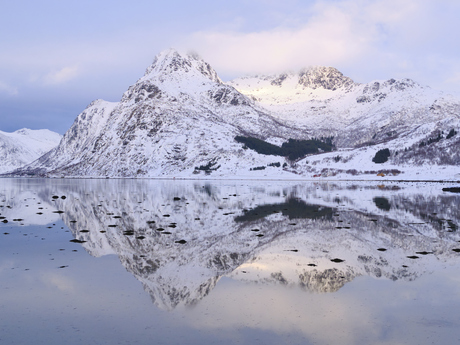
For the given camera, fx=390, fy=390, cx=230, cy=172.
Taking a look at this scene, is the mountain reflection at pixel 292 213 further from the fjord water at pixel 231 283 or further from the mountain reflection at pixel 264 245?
the fjord water at pixel 231 283

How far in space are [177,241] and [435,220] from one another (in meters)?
23.9

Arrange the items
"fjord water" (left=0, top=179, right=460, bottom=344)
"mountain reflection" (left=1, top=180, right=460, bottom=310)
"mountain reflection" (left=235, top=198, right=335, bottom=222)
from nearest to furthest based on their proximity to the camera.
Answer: "fjord water" (left=0, top=179, right=460, bottom=344)
"mountain reflection" (left=1, top=180, right=460, bottom=310)
"mountain reflection" (left=235, top=198, right=335, bottom=222)

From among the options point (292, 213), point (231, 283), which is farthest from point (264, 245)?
point (292, 213)

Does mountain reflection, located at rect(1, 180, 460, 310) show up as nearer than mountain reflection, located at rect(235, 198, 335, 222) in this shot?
Yes

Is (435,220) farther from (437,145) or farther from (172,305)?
(437,145)

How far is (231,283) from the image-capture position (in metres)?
17.5

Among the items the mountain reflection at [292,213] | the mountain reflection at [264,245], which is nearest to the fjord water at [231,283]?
the mountain reflection at [264,245]

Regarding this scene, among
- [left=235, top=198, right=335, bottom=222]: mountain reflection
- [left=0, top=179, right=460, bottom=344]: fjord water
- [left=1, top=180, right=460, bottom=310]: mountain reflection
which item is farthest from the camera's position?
[left=235, top=198, right=335, bottom=222]: mountain reflection

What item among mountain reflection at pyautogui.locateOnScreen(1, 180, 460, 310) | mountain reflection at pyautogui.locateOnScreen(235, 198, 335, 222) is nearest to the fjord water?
mountain reflection at pyautogui.locateOnScreen(1, 180, 460, 310)

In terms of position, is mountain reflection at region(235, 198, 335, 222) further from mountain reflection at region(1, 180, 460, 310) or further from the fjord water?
the fjord water

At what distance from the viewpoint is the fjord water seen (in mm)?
12586

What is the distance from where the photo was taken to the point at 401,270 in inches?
767

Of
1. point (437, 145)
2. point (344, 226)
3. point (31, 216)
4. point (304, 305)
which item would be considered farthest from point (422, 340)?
point (437, 145)

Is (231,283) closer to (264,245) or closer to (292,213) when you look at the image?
(264,245)
